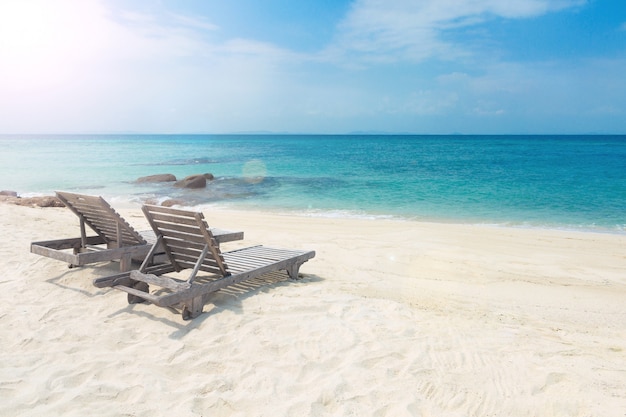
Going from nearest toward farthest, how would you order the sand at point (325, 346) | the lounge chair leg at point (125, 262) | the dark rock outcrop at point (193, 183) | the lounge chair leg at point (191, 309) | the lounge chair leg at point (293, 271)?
the sand at point (325, 346) < the lounge chair leg at point (191, 309) < the lounge chair leg at point (125, 262) < the lounge chair leg at point (293, 271) < the dark rock outcrop at point (193, 183)

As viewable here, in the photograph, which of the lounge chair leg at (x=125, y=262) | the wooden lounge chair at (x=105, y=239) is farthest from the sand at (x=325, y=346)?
the lounge chair leg at (x=125, y=262)

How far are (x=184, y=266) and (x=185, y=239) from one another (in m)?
0.60

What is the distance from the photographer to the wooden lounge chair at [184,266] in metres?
5.05

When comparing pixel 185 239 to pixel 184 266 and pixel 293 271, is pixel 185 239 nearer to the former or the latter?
pixel 184 266

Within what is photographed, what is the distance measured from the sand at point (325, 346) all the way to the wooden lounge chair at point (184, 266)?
250 millimetres

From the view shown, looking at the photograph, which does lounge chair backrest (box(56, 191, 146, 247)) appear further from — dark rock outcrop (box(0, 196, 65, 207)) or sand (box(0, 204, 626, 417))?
dark rock outcrop (box(0, 196, 65, 207))

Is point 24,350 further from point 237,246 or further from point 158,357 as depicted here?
point 237,246

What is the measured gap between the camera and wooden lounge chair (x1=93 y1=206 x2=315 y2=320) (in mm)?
5055

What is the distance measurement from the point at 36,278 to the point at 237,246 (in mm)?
3912

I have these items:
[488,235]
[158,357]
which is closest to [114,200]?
[488,235]

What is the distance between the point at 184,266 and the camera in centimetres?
603

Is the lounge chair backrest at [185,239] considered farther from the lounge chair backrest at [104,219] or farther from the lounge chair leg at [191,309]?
the lounge chair backrest at [104,219]

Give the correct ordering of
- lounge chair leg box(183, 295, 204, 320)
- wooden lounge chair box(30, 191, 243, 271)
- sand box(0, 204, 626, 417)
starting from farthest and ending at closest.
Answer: wooden lounge chair box(30, 191, 243, 271)
lounge chair leg box(183, 295, 204, 320)
sand box(0, 204, 626, 417)

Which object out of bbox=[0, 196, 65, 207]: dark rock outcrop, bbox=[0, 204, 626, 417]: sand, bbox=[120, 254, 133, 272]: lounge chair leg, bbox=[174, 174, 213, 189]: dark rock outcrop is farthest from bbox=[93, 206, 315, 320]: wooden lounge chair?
bbox=[174, 174, 213, 189]: dark rock outcrop
